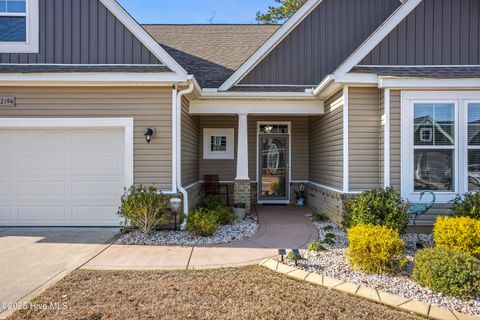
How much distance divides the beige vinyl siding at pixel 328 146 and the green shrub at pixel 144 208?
3788 millimetres

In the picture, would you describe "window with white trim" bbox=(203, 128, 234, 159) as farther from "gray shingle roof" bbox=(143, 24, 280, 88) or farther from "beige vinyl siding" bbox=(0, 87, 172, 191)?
"beige vinyl siding" bbox=(0, 87, 172, 191)

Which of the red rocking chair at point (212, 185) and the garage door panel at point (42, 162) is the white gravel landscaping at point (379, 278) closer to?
the red rocking chair at point (212, 185)

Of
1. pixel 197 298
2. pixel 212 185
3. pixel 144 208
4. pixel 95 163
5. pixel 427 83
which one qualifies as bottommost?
pixel 197 298

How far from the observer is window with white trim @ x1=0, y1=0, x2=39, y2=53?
709 centimetres

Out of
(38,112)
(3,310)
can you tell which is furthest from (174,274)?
(38,112)

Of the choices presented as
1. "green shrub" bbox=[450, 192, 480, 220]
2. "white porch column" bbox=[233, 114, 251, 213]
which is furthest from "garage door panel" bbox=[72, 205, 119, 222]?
"green shrub" bbox=[450, 192, 480, 220]

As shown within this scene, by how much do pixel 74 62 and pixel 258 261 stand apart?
220 inches

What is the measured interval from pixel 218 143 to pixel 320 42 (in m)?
4.16

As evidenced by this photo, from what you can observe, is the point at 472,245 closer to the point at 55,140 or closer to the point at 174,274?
the point at 174,274

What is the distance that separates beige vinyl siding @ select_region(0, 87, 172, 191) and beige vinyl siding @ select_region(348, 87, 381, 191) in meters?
3.76

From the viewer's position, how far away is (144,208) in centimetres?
632

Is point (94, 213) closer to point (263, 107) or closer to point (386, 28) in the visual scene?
point (263, 107)

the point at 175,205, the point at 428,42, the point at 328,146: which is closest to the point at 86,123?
the point at 175,205

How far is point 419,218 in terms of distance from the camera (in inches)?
268
